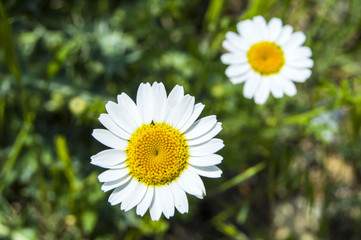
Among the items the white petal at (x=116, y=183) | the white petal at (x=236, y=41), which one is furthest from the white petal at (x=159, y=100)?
the white petal at (x=236, y=41)

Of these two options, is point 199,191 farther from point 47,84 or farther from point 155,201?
point 47,84

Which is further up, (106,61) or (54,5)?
(54,5)

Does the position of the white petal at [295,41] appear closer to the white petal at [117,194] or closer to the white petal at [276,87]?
the white petal at [276,87]

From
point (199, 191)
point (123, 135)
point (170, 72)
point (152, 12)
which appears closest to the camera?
point (199, 191)

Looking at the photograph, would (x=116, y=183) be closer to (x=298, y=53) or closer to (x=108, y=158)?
(x=108, y=158)

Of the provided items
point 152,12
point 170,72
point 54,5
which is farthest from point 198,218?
point 54,5

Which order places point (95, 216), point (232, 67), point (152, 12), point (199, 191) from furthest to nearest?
point (152, 12), point (95, 216), point (232, 67), point (199, 191)

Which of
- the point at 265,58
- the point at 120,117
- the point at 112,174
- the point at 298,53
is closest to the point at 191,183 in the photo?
the point at 112,174

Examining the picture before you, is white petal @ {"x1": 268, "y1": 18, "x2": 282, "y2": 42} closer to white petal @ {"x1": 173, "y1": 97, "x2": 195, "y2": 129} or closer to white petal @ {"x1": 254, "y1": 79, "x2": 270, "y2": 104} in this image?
white petal @ {"x1": 254, "y1": 79, "x2": 270, "y2": 104}

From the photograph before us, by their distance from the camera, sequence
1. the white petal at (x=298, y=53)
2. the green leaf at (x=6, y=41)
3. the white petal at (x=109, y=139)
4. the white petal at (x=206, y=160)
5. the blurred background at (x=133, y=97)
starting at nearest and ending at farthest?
1. the white petal at (x=206, y=160)
2. the white petal at (x=109, y=139)
3. the green leaf at (x=6, y=41)
4. the white petal at (x=298, y=53)
5. the blurred background at (x=133, y=97)
